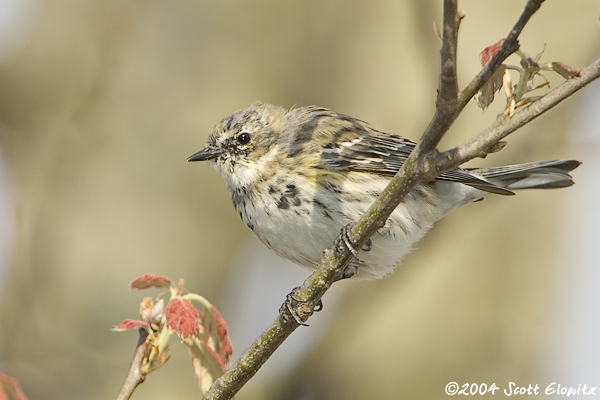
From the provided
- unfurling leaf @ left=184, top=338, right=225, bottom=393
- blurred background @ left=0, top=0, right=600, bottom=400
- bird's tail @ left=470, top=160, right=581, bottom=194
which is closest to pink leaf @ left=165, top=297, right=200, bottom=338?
unfurling leaf @ left=184, top=338, right=225, bottom=393

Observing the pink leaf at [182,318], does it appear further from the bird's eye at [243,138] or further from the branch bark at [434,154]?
the bird's eye at [243,138]

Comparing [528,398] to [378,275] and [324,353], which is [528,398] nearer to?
[324,353]

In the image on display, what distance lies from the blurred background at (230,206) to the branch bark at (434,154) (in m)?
3.36

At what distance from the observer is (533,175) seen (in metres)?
4.80

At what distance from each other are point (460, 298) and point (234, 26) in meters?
4.01

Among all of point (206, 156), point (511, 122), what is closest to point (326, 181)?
point (206, 156)

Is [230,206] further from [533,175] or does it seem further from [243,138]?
[533,175]

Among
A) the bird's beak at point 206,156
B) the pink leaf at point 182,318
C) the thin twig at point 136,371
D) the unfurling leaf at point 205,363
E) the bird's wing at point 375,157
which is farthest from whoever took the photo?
the bird's beak at point 206,156

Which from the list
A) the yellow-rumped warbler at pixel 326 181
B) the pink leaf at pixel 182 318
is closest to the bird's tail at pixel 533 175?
the yellow-rumped warbler at pixel 326 181

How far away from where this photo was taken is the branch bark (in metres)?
2.24

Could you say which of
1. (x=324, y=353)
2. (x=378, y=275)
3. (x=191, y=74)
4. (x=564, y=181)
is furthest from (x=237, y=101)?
(x=564, y=181)

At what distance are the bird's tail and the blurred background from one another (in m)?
1.16

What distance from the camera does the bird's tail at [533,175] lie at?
459cm

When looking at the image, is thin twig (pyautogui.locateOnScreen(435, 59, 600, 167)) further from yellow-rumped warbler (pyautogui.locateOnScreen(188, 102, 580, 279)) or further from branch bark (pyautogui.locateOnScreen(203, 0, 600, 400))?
yellow-rumped warbler (pyautogui.locateOnScreen(188, 102, 580, 279))
